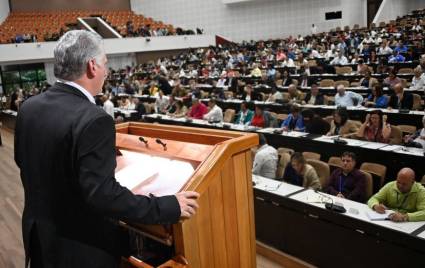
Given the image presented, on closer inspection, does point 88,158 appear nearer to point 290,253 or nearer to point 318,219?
point 318,219

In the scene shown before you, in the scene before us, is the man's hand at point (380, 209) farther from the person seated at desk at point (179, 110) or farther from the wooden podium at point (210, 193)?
the person seated at desk at point (179, 110)

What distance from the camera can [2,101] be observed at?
1680 centimetres

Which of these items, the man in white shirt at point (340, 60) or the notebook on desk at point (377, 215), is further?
the man in white shirt at point (340, 60)

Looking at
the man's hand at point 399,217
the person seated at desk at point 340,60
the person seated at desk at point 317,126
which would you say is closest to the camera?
the man's hand at point 399,217

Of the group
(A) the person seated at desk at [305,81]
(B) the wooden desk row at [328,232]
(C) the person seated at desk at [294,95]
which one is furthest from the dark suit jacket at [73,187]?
(A) the person seated at desk at [305,81]

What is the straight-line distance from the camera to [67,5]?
79.4 feet

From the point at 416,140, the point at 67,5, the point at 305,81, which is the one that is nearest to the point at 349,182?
the point at 416,140

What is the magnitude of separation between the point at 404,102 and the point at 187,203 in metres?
7.06

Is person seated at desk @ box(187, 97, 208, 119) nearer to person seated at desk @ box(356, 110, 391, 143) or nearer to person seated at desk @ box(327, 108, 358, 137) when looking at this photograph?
person seated at desk @ box(327, 108, 358, 137)

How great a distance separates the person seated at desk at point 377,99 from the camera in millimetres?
7757

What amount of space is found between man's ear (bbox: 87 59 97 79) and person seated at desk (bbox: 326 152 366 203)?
3.43 m

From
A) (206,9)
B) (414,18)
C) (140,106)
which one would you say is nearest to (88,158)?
(140,106)

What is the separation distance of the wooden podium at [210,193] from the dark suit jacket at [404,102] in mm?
6578

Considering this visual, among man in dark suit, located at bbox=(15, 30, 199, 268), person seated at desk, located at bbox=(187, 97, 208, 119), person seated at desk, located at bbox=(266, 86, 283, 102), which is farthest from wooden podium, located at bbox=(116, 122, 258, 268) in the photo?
person seated at desk, located at bbox=(187, 97, 208, 119)
